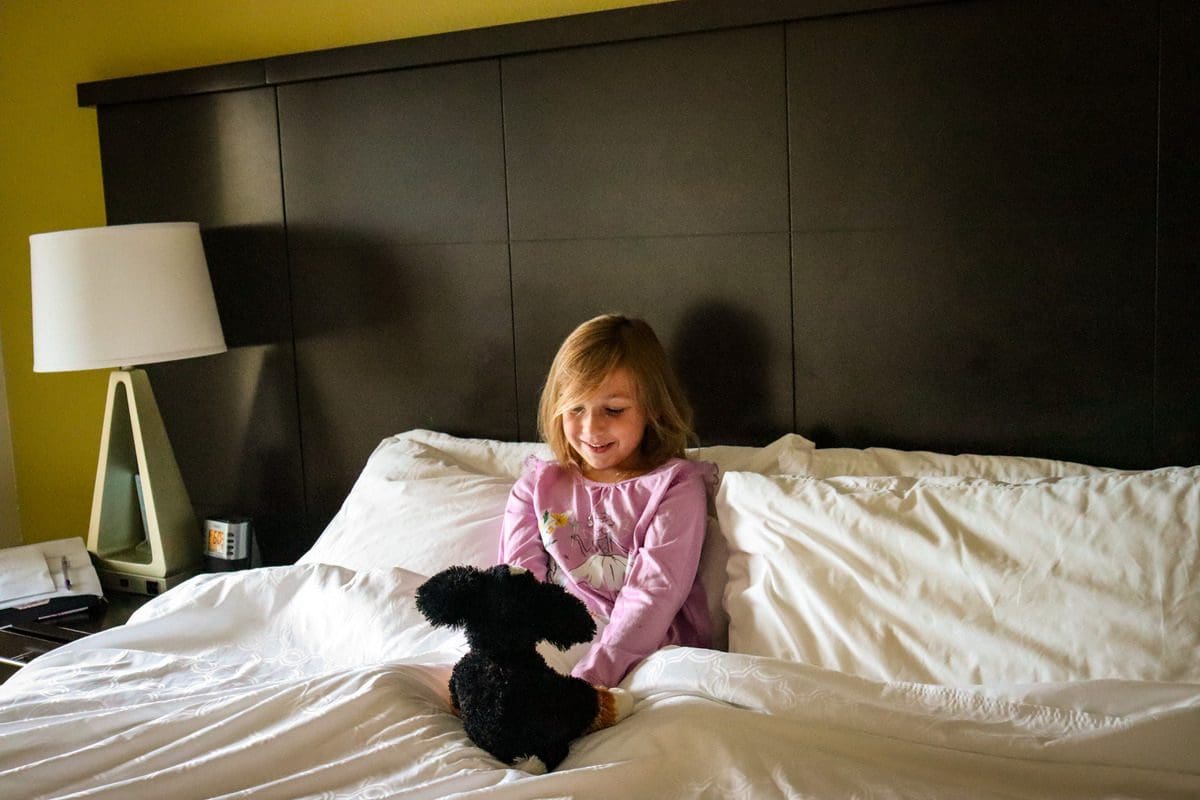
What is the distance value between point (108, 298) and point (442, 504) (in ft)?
2.82

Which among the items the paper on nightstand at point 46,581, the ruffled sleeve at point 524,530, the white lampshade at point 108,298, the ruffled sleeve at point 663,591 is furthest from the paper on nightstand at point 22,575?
the ruffled sleeve at point 663,591

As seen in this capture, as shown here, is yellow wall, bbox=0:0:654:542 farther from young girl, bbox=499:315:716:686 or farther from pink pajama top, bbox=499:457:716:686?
pink pajama top, bbox=499:457:716:686

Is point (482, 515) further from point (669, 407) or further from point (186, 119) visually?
point (186, 119)

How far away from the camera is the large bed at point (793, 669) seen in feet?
4.62

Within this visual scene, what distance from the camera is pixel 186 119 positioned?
110 inches

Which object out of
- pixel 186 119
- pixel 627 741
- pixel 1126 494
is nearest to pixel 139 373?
pixel 186 119

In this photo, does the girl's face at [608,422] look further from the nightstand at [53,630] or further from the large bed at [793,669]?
the nightstand at [53,630]

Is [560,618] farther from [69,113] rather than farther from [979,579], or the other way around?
[69,113]

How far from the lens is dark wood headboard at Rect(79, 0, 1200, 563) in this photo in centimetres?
197

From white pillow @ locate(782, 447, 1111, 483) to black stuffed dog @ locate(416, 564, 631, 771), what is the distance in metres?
0.69

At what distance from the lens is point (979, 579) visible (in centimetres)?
169

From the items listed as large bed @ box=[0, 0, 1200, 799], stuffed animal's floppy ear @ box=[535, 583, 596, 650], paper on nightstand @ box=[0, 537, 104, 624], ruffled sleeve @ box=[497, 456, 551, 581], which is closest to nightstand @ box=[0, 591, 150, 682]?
paper on nightstand @ box=[0, 537, 104, 624]

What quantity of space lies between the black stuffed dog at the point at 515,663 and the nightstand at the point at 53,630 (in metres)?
1.13

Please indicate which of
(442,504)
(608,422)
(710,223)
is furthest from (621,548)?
(710,223)
